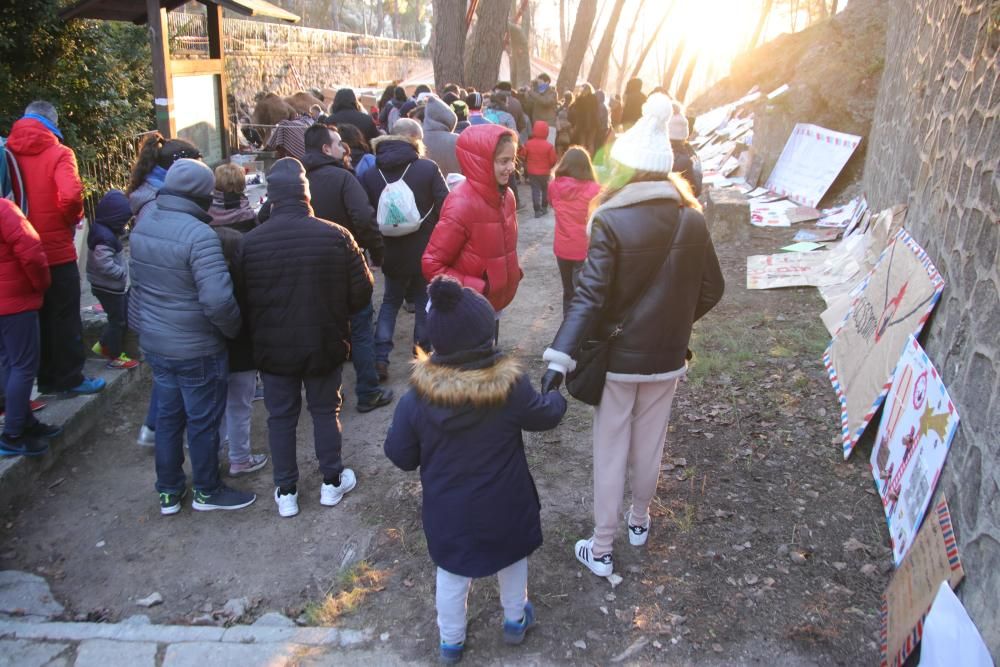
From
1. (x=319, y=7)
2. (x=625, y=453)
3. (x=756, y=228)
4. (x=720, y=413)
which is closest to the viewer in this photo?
(x=625, y=453)

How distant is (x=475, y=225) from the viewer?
4.63 metres

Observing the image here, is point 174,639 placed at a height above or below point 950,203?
below

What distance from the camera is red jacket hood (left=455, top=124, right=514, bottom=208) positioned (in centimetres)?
446

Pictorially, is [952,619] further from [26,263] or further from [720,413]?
[26,263]

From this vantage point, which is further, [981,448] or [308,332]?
[308,332]

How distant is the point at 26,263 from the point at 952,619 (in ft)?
15.5

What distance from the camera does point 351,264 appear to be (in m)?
4.19

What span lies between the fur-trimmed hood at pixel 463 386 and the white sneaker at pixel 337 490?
195 cm

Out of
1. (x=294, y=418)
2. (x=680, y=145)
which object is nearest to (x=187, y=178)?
(x=294, y=418)

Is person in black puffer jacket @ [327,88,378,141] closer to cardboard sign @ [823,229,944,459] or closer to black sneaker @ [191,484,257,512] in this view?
black sneaker @ [191,484,257,512]

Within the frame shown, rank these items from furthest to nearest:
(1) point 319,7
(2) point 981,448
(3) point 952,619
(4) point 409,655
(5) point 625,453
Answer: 1. (1) point 319,7
2. (5) point 625,453
3. (4) point 409,655
4. (2) point 981,448
5. (3) point 952,619

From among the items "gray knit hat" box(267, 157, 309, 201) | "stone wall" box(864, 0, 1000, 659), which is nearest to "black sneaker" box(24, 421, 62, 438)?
"gray knit hat" box(267, 157, 309, 201)

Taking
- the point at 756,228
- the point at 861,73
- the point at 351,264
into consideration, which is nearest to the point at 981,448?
the point at 351,264

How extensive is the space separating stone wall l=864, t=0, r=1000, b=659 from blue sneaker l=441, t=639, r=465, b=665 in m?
1.89
